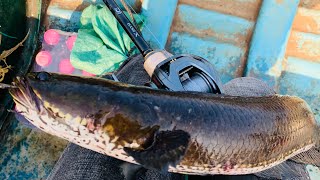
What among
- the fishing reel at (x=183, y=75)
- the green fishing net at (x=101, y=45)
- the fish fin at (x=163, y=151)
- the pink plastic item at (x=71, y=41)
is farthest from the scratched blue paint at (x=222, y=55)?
the fish fin at (x=163, y=151)

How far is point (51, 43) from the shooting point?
3373mm

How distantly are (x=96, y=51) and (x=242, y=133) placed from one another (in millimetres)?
1652

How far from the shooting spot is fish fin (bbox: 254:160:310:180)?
2.16m

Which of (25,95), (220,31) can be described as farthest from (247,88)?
(25,95)

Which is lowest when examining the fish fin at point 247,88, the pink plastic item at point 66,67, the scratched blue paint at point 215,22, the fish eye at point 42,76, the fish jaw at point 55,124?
the pink plastic item at point 66,67

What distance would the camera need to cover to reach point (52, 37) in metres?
3.35

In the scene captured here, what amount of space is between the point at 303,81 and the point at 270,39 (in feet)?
1.52

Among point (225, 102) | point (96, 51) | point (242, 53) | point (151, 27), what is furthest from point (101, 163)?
point (242, 53)

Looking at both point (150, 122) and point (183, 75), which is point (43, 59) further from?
point (150, 122)

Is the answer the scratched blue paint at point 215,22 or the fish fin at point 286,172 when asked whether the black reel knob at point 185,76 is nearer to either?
the fish fin at point 286,172

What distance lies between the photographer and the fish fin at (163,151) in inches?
65.7

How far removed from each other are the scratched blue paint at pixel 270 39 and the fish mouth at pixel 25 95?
6.70 ft

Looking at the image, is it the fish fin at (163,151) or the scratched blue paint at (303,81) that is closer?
the fish fin at (163,151)

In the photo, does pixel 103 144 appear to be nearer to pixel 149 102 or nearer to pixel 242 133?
pixel 149 102
